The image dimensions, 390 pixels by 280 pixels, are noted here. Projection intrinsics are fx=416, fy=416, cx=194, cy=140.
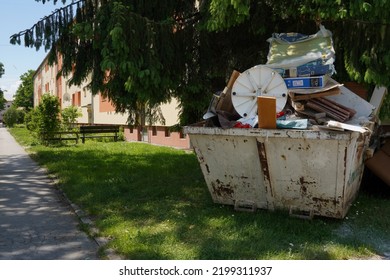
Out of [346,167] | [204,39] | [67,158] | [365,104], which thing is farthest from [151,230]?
[67,158]

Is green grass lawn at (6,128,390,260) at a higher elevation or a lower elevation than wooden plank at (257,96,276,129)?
lower

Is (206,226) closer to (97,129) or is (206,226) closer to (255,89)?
(255,89)

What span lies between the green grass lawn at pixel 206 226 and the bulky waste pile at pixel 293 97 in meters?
1.19

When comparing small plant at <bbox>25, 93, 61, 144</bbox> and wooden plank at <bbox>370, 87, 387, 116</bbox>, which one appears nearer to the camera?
wooden plank at <bbox>370, 87, 387, 116</bbox>

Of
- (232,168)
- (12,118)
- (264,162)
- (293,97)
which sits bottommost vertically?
(12,118)

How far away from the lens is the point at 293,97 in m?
5.06

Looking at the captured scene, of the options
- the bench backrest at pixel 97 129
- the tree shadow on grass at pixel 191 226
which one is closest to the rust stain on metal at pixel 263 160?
the tree shadow on grass at pixel 191 226

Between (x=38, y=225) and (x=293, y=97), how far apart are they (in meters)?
3.72

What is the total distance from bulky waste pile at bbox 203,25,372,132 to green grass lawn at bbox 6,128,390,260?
119 centimetres

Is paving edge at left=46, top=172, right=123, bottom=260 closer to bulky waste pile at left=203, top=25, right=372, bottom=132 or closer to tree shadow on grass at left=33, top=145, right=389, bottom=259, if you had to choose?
tree shadow on grass at left=33, top=145, right=389, bottom=259

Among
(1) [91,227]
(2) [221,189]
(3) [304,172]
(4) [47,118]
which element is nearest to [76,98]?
(4) [47,118]

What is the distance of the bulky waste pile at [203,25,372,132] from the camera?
15.7 feet

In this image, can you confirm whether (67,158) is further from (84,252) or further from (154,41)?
(84,252)

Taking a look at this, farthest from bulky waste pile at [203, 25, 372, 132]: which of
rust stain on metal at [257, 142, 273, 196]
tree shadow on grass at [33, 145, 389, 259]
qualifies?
tree shadow on grass at [33, 145, 389, 259]
